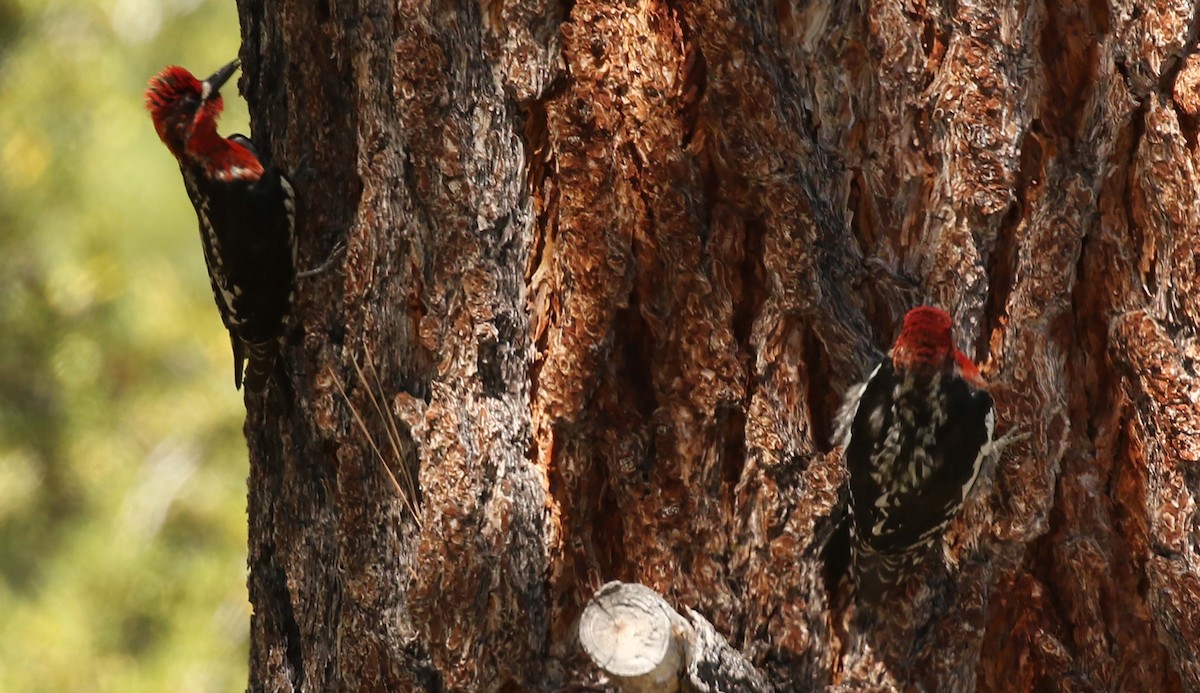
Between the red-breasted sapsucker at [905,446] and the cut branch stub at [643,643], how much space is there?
319mm

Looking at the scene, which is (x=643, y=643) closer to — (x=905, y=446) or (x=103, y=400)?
(x=905, y=446)

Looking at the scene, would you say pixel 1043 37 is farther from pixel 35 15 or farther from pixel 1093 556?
pixel 35 15

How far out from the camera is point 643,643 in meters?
1.77

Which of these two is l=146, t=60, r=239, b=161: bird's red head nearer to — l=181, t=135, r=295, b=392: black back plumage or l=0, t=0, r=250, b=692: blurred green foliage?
l=181, t=135, r=295, b=392: black back plumage

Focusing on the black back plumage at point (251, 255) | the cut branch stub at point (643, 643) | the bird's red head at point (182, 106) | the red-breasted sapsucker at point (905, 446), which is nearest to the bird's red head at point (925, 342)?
the red-breasted sapsucker at point (905, 446)

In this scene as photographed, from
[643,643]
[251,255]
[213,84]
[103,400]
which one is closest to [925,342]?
[643,643]

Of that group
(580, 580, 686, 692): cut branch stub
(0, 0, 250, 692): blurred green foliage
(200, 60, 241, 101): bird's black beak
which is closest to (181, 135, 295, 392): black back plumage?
(200, 60, 241, 101): bird's black beak

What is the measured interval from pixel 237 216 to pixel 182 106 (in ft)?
1.58

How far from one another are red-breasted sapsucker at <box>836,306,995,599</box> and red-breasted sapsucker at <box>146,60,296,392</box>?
110cm

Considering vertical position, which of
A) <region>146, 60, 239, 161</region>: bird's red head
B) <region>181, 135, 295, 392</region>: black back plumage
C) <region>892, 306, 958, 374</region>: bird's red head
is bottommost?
<region>892, 306, 958, 374</region>: bird's red head

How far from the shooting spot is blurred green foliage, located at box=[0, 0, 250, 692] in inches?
238

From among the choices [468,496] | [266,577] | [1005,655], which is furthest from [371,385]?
Result: [1005,655]

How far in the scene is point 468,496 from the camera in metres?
1.94

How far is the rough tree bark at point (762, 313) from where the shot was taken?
1941mm
